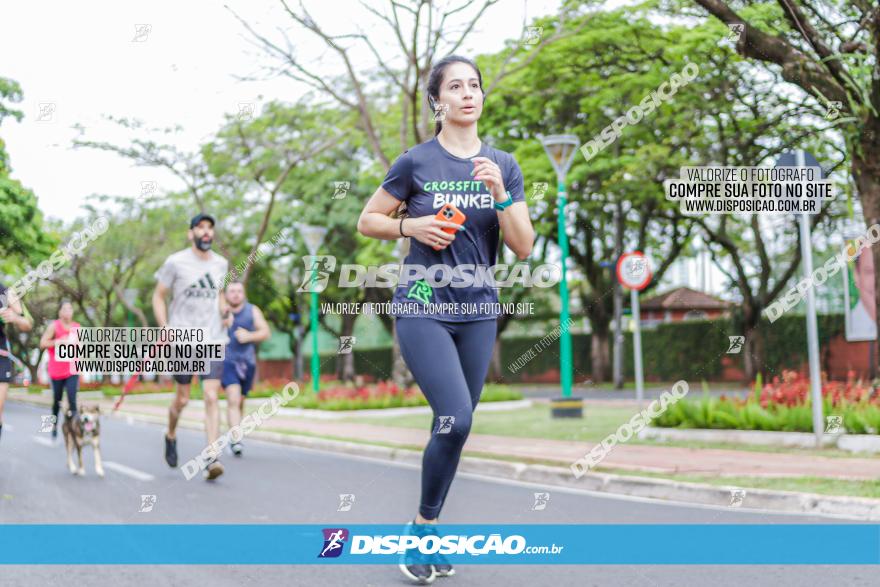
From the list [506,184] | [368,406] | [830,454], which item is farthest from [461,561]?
[368,406]

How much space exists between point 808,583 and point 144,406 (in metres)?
20.5

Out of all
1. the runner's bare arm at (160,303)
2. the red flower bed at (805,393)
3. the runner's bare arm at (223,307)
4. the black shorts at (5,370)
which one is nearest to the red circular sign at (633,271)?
the red flower bed at (805,393)

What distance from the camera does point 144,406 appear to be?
74.6ft

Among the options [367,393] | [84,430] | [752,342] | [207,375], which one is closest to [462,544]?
[207,375]

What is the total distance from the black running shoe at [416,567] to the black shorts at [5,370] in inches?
134

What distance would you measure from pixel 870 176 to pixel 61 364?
28.8 ft

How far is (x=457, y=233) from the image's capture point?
3.84 metres

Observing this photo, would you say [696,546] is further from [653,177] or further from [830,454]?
[653,177]

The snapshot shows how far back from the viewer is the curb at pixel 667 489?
238 inches

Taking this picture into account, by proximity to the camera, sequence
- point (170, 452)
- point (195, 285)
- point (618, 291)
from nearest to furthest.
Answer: point (195, 285)
point (170, 452)
point (618, 291)

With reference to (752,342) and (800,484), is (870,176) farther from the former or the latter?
(752,342)

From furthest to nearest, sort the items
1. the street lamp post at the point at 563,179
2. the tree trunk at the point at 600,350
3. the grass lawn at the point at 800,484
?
the tree trunk at the point at 600,350
the street lamp post at the point at 563,179
the grass lawn at the point at 800,484

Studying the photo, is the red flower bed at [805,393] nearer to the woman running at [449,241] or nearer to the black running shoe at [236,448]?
the black running shoe at [236,448]

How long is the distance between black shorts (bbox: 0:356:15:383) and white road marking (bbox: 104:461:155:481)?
242 centimetres
